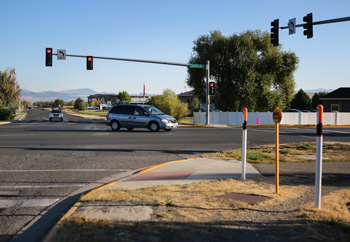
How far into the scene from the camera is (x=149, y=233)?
13.5 feet

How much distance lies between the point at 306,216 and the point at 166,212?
6.51 feet

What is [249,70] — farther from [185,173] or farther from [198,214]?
[198,214]

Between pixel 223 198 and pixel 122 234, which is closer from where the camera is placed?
pixel 122 234

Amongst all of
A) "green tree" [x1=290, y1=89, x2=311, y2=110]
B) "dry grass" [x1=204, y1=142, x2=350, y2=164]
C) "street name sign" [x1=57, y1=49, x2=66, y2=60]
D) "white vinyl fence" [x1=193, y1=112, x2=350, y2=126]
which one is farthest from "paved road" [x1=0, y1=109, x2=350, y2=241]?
"green tree" [x1=290, y1=89, x2=311, y2=110]

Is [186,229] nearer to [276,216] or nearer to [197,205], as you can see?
[197,205]

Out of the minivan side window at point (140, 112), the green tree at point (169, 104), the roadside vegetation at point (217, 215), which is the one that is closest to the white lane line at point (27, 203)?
the roadside vegetation at point (217, 215)

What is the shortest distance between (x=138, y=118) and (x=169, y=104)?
49.3ft

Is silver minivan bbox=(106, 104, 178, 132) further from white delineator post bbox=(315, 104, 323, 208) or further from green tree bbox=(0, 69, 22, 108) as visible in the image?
green tree bbox=(0, 69, 22, 108)

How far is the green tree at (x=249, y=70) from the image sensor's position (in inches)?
1432

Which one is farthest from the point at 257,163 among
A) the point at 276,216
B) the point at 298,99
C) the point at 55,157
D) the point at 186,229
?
the point at 298,99

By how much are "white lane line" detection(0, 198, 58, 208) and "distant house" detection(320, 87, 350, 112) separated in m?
48.5

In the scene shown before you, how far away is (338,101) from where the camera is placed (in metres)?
48.1

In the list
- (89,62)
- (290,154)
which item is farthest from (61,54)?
(290,154)

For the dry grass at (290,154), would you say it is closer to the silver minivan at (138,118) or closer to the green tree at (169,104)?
the silver minivan at (138,118)
